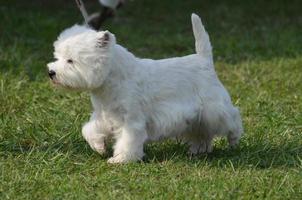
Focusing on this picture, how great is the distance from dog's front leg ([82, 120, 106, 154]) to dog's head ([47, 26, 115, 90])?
0.36 metres

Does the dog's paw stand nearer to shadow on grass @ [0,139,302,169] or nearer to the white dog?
the white dog

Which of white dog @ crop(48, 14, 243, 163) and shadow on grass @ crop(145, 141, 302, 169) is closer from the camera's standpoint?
white dog @ crop(48, 14, 243, 163)

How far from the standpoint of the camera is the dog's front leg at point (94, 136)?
5.79m

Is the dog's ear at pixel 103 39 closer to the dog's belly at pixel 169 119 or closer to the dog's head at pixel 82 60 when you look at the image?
the dog's head at pixel 82 60

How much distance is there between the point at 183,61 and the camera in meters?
6.07

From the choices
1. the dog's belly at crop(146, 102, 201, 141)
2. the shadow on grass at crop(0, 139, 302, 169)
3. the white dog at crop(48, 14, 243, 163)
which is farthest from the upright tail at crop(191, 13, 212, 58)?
the shadow on grass at crop(0, 139, 302, 169)

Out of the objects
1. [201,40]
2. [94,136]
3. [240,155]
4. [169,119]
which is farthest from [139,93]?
[240,155]

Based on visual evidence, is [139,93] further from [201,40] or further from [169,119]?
[201,40]

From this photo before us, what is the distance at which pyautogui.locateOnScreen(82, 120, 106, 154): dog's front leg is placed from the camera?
5.79 meters

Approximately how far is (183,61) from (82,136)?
99 cm

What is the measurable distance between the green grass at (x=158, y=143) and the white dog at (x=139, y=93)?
18 centimetres

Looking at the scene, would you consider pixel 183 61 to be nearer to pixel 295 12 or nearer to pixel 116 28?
pixel 116 28

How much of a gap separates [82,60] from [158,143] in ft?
3.93

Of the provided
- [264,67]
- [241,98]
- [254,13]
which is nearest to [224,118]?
[241,98]
